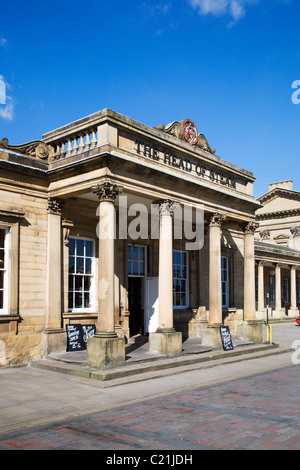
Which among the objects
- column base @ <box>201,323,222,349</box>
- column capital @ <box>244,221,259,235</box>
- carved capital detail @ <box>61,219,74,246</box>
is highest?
column capital @ <box>244,221,259,235</box>

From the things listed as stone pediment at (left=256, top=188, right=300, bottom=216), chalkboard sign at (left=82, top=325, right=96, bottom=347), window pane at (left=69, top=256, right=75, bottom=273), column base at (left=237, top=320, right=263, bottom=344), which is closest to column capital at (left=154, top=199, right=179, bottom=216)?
window pane at (left=69, top=256, right=75, bottom=273)

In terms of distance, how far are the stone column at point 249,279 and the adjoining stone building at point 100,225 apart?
56.2 inches

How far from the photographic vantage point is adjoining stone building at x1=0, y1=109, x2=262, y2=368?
469 inches

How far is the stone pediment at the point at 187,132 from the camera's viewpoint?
14.9 m

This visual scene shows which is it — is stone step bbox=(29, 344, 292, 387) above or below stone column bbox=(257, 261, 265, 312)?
below

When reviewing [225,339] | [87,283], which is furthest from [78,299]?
[225,339]

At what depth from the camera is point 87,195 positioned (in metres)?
13.6

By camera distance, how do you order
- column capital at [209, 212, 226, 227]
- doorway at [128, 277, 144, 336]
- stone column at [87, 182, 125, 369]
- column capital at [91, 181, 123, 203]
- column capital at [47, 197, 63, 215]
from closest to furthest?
stone column at [87, 182, 125, 369], column capital at [91, 181, 123, 203], column capital at [47, 197, 63, 215], column capital at [209, 212, 226, 227], doorway at [128, 277, 144, 336]

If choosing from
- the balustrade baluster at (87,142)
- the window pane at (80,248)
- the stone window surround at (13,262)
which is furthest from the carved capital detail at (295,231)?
the stone window surround at (13,262)

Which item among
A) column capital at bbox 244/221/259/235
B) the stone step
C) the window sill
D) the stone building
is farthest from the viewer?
the stone building

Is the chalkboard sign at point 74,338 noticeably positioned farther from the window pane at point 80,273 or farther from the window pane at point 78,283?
the window pane at point 78,283

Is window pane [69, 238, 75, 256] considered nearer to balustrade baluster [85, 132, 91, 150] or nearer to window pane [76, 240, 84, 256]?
window pane [76, 240, 84, 256]
